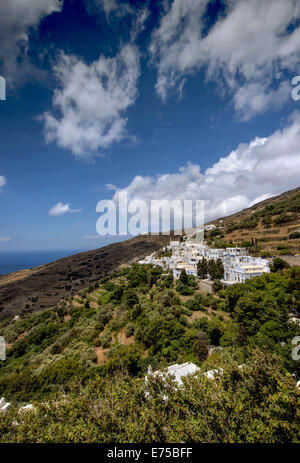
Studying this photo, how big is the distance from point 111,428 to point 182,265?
36.1 meters

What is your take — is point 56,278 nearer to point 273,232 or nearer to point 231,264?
point 231,264

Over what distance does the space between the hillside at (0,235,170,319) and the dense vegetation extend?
4.62 meters

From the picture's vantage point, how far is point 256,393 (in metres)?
7.13

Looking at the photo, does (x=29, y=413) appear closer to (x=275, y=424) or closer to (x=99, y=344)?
(x=275, y=424)

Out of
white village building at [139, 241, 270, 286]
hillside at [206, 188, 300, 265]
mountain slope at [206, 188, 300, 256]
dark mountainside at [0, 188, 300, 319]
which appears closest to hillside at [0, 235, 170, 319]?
dark mountainside at [0, 188, 300, 319]

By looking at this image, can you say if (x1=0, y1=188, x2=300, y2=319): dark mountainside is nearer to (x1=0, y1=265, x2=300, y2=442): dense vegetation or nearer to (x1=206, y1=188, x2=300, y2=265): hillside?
(x1=206, y1=188, x2=300, y2=265): hillside

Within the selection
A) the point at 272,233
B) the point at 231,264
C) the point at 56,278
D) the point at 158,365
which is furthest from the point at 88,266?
the point at 272,233

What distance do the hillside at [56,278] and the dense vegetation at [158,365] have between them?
15.2 feet

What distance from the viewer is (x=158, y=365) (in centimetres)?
1645

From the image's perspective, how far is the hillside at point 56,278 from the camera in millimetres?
44938

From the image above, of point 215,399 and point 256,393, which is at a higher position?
point 215,399

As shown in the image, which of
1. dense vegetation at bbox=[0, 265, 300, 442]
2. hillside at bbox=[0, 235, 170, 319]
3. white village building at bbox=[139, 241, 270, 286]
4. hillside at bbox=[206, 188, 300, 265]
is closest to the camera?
dense vegetation at bbox=[0, 265, 300, 442]

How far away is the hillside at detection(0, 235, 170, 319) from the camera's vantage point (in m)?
44.9
